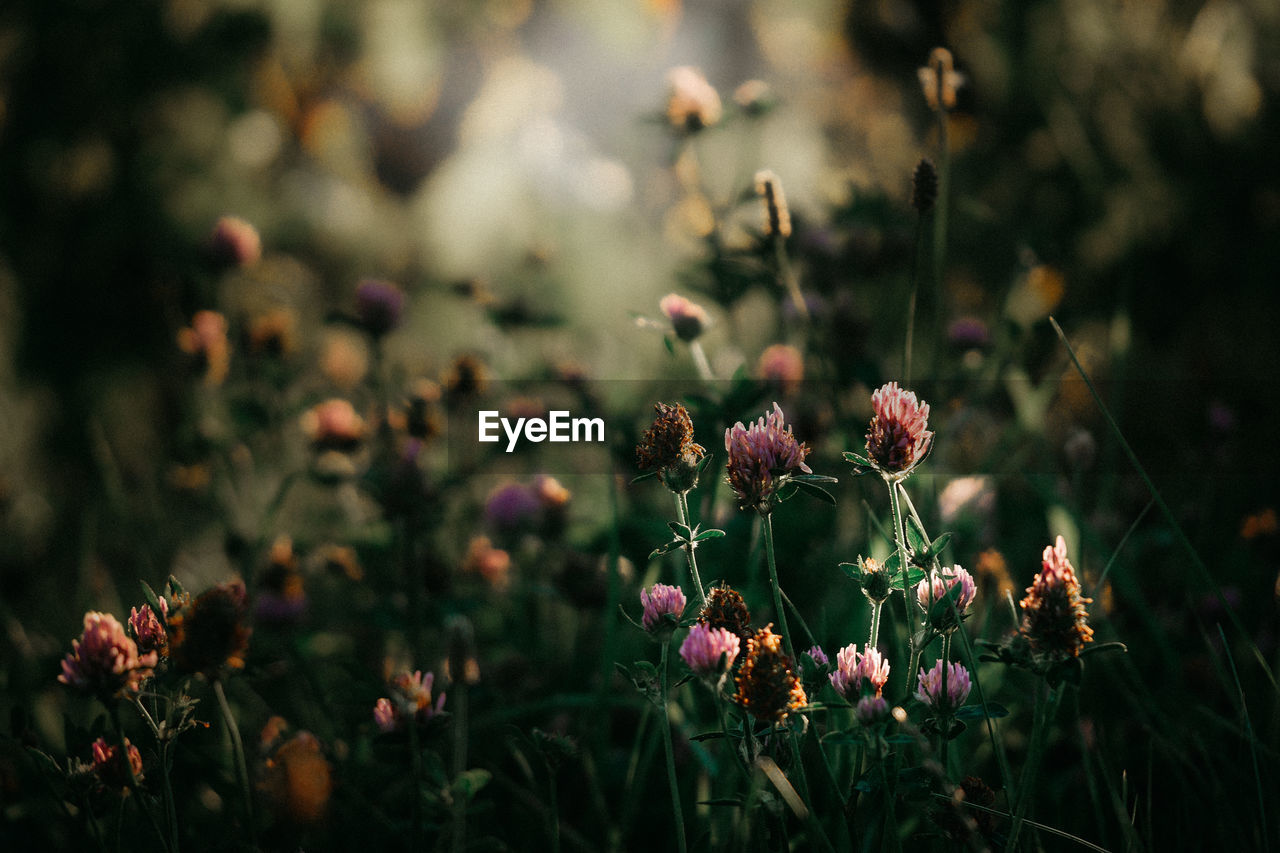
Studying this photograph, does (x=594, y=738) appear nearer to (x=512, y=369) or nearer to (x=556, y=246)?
(x=512, y=369)

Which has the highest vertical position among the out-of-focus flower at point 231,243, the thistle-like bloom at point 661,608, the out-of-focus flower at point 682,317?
the out-of-focus flower at point 231,243

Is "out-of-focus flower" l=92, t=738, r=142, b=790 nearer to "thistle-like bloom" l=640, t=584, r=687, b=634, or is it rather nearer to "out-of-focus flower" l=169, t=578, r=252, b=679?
"out-of-focus flower" l=169, t=578, r=252, b=679

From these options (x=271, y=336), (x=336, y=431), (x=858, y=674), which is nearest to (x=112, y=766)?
(x=858, y=674)

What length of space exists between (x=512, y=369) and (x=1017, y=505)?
87 cm

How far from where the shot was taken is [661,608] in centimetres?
52

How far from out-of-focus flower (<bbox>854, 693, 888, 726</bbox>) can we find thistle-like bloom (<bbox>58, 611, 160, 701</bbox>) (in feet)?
1.51

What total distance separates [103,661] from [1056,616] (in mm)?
585

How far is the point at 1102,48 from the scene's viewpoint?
208 centimetres

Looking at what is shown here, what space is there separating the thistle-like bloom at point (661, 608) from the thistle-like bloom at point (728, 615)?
0.02 meters

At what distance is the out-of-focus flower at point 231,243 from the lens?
47.6 inches

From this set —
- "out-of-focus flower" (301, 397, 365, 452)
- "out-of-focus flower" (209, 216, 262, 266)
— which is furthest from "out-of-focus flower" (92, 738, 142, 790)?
"out-of-focus flower" (209, 216, 262, 266)

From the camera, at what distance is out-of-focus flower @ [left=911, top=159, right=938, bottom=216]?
0.67m

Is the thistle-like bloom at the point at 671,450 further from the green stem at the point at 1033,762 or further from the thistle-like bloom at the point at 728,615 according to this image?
the green stem at the point at 1033,762

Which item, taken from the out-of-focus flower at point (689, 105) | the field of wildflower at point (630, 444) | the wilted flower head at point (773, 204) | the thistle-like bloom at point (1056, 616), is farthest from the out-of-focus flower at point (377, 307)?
the thistle-like bloom at point (1056, 616)
